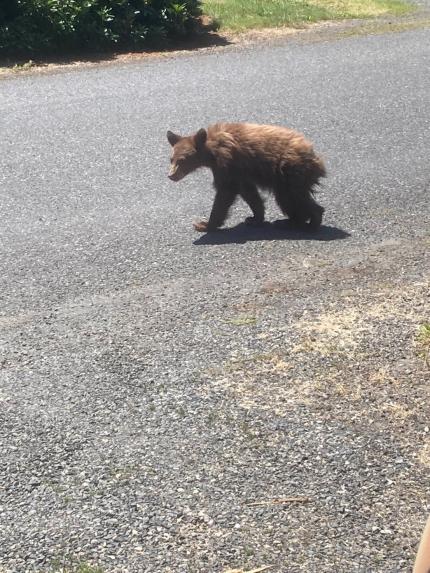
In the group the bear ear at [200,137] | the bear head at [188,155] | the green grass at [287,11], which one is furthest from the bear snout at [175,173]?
the green grass at [287,11]

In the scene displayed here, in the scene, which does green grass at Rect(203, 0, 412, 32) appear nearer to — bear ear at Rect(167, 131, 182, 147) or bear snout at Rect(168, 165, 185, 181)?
bear ear at Rect(167, 131, 182, 147)

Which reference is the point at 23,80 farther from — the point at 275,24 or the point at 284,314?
the point at 284,314

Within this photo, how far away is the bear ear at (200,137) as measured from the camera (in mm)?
7922

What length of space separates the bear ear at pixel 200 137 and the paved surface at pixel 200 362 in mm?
561

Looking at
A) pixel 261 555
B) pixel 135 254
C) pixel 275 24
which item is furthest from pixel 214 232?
pixel 275 24

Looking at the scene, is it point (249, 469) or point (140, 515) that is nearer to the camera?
point (140, 515)

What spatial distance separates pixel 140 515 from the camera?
167 inches

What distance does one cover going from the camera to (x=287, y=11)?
1551 cm

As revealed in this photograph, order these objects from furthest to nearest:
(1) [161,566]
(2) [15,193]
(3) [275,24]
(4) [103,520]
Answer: (3) [275,24] < (2) [15,193] < (4) [103,520] < (1) [161,566]

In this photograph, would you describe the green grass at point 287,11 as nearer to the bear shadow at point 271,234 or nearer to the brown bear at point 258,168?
the brown bear at point 258,168

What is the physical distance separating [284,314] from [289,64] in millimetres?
7361

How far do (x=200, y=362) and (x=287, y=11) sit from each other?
35.9 feet

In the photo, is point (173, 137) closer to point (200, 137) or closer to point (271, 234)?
point (200, 137)

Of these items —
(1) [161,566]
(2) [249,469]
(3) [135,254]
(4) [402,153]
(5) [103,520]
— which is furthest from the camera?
(4) [402,153]
